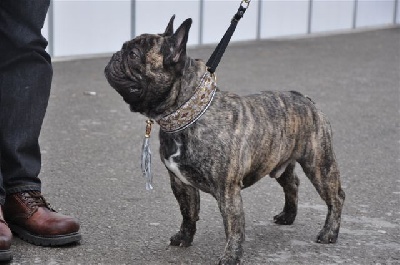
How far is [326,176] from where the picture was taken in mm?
4676

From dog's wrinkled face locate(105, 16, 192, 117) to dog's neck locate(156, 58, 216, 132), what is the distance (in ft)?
0.16

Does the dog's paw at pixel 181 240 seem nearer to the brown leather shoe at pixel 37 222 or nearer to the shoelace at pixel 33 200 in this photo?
the brown leather shoe at pixel 37 222

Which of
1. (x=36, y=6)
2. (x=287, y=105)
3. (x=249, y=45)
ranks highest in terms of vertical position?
(x=36, y=6)

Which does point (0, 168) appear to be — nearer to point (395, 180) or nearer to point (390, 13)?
point (395, 180)

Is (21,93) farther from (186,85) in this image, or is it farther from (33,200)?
(186,85)

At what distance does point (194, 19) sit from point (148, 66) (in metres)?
8.91

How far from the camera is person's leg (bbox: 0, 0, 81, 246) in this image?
4527mm

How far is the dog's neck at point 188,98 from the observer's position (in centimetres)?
407

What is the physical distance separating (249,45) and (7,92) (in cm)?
892

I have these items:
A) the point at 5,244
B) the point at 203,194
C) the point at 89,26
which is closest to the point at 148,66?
the point at 5,244

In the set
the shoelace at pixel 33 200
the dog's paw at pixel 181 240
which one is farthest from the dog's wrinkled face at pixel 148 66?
the shoelace at pixel 33 200

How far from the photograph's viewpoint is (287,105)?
4523 mm

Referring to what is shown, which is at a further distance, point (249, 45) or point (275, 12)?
point (275, 12)

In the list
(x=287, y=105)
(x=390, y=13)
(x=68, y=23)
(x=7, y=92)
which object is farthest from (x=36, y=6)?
(x=390, y=13)
